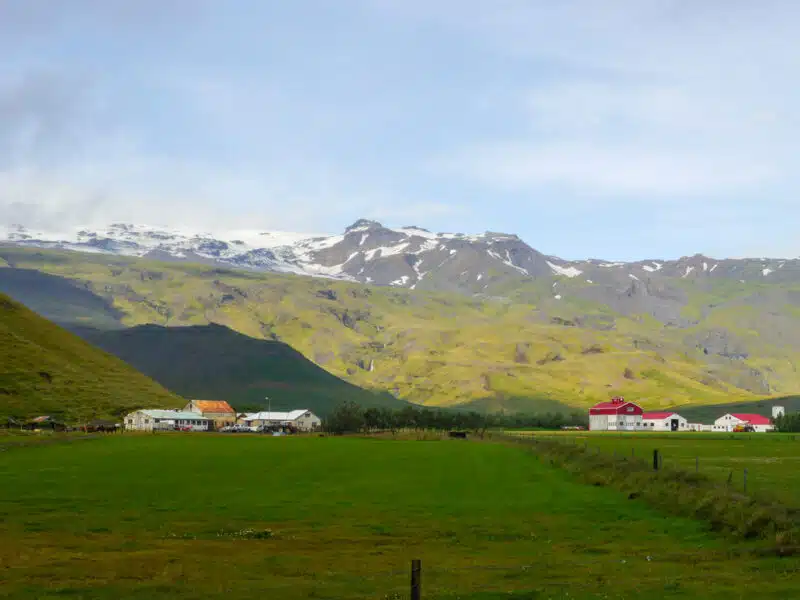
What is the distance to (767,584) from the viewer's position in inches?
1009

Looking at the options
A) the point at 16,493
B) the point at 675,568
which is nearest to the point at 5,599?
the point at 675,568

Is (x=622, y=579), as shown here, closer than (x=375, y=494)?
Yes

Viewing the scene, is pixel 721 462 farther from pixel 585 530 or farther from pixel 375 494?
pixel 585 530

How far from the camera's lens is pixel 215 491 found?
54.1m

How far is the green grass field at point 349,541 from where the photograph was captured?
86.1ft

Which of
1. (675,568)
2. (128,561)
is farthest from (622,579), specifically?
(128,561)

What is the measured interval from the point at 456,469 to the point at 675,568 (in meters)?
46.9

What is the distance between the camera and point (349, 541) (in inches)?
1403

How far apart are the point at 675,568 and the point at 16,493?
118 ft

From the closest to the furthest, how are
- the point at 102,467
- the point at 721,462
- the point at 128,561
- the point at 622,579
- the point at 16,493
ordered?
the point at 622,579 → the point at 128,561 → the point at 16,493 → the point at 102,467 → the point at 721,462

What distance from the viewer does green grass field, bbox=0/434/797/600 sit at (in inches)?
1033

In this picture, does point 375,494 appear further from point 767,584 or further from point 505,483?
point 767,584

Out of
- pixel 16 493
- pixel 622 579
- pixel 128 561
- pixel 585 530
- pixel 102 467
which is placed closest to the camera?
pixel 622 579

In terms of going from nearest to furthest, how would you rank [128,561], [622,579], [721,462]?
[622,579] < [128,561] < [721,462]
